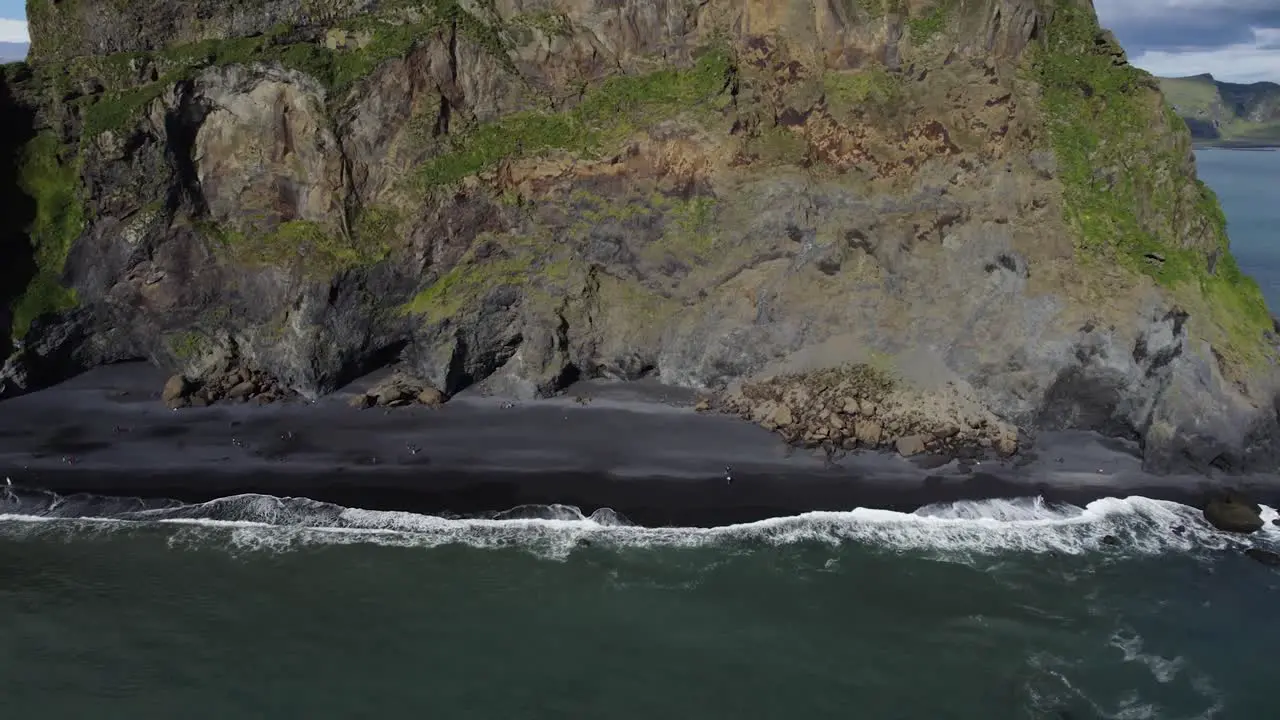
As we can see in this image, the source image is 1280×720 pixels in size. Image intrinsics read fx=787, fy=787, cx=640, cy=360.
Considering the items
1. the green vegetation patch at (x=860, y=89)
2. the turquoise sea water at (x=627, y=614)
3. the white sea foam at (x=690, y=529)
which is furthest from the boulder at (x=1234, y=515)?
the green vegetation patch at (x=860, y=89)

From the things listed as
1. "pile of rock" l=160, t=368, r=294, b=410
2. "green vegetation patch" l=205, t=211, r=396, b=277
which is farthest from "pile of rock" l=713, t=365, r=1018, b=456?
"pile of rock" l=160, t=368, r=294, b=410

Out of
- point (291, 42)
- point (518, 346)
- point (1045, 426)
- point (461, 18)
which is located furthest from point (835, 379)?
point (291, 42)

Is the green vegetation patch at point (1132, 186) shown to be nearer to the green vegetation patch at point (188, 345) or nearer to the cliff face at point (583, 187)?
the cliff face at point (583, 187)

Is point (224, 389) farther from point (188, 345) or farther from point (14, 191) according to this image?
point (14, 191)

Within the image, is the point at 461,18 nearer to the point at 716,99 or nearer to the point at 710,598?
the point at 716,99

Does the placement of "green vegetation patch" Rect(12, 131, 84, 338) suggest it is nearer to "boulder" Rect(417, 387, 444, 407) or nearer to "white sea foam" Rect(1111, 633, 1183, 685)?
"boulder" Rect(417, 387, 444, 407)

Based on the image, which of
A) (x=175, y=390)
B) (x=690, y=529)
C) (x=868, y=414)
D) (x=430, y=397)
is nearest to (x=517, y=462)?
(x=430, y=397)
